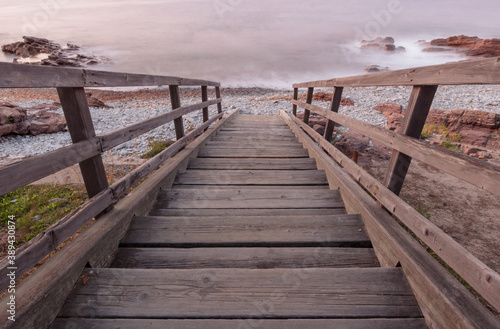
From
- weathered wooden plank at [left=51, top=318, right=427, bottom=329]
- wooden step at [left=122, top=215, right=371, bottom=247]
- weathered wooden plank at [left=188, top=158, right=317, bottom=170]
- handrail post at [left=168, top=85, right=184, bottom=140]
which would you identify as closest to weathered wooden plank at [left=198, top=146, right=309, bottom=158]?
weathered wooden plank at [left=188, top=158, right=317, bottom=170]

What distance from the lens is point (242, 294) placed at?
133 cm

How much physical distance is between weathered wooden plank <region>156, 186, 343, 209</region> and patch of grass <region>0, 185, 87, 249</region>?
2359mm

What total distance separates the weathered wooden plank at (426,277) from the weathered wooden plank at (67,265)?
1.91m

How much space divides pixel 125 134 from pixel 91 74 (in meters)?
0.57

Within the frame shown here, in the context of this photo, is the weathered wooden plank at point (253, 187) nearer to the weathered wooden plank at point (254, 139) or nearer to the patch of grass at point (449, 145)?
Result: the weathered wooden plank at point (254, 139)

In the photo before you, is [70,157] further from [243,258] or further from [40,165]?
[243,258]

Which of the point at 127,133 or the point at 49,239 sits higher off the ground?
the point at 127,133

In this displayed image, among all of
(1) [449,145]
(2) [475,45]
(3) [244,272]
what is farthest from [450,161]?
(2) [475,45]

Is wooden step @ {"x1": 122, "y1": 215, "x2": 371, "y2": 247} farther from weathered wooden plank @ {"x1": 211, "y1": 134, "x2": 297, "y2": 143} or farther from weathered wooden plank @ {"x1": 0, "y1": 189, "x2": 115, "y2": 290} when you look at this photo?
weathered wooden plank @ {"x1": 211, "y1": 134, "x2": 297, "y2": 143}

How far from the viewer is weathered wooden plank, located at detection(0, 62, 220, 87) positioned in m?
1.06

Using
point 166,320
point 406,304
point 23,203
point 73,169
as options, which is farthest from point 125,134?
point 73,169

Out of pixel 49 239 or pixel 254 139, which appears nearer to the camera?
pixel 49 239

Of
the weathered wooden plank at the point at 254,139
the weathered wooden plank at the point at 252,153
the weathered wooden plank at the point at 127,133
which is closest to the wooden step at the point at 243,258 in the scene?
the weathered wooden plank at the point at 127,133

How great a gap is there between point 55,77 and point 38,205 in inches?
149
